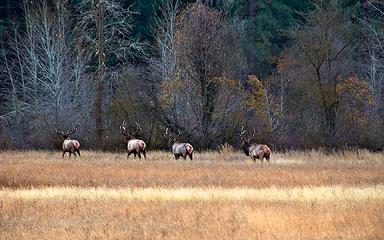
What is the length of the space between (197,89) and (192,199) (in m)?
19.2

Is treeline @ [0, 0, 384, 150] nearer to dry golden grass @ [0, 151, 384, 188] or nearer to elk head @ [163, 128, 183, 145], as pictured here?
elk head @ [163, 128, 183, 145]

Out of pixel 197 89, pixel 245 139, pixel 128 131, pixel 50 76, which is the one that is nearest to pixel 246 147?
pixel 245 139

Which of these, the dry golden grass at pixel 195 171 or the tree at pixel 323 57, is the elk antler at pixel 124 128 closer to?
the dry golden grass at pixel 195 171

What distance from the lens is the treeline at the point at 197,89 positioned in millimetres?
36594

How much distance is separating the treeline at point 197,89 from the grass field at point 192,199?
763 cm

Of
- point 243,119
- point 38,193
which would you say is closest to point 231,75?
point 243,119

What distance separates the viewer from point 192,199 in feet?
59.2

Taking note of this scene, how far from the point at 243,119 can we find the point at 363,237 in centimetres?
2533

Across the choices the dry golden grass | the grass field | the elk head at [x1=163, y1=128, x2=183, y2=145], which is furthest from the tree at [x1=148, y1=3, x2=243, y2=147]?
the grass field

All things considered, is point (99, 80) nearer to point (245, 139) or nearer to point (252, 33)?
point (245, 139)

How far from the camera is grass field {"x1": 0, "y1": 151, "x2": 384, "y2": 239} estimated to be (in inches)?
544

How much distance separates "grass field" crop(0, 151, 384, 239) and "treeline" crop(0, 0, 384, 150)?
7.63 metres

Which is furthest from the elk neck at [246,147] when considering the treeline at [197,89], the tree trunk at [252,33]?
the tree trunk at [252,33]

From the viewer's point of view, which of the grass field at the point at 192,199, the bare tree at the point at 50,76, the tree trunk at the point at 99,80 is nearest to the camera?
the grass field at the point at 192,199
